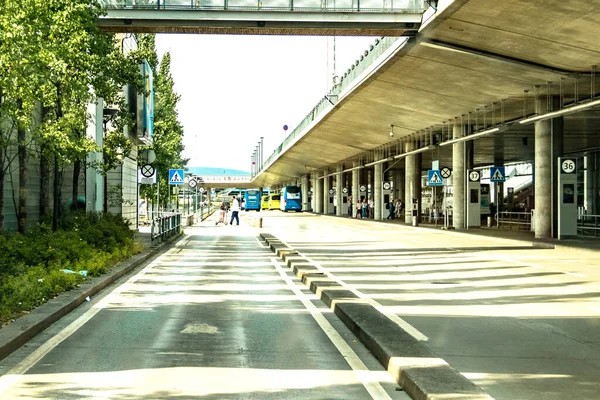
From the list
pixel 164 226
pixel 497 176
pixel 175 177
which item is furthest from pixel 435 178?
pixel 164 226

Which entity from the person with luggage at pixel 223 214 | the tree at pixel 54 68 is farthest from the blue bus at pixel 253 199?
the tree at pixel 54 68

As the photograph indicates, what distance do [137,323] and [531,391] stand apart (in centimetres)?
591

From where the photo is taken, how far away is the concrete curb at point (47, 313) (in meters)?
9.19

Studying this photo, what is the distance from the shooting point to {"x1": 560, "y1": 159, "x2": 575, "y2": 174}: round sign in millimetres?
32031

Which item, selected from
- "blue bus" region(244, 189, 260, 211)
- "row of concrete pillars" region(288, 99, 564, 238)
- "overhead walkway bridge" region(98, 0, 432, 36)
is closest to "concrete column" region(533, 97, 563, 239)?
"row of concrete pillars" region(288, 99, 564, 238)

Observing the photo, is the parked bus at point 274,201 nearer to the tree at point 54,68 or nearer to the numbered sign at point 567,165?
the numbered sign at point 567,165

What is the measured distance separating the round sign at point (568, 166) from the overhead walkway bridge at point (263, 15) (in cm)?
889

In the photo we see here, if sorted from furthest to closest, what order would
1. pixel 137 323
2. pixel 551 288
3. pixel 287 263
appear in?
pixel 287 263
pixel 551 288
pixel 137 323

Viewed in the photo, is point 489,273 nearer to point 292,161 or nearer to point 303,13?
point 303,13

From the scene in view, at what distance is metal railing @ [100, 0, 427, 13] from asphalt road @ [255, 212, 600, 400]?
761 centimetres

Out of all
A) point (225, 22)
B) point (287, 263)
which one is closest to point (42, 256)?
point (287, 263)

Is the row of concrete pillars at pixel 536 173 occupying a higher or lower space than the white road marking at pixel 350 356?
higher

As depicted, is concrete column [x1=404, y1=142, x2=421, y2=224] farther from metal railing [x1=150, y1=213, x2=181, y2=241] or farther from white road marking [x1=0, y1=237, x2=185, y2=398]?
white road marking [x1=0, y1=237, x2=185, y2=398]

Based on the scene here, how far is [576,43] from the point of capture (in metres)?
25.4
